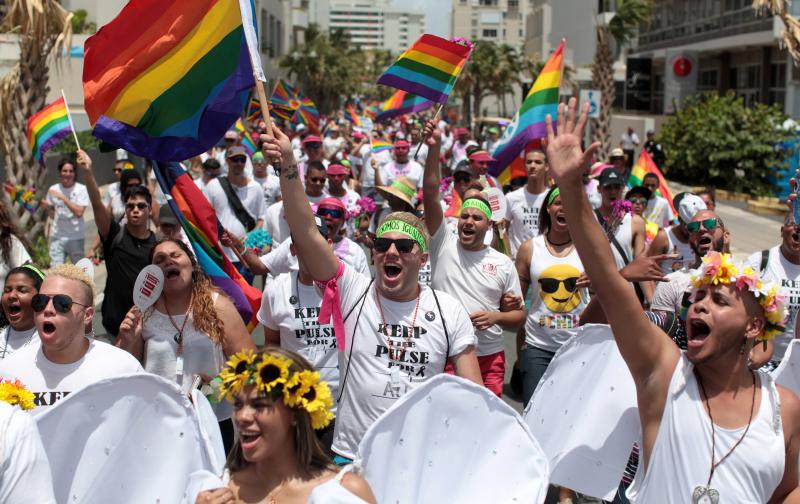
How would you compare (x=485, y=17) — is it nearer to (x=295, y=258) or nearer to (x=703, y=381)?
(x=295, y=258)

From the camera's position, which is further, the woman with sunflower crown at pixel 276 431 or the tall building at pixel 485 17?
the tall building at pixel 485 17

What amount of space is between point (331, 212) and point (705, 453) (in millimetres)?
4126

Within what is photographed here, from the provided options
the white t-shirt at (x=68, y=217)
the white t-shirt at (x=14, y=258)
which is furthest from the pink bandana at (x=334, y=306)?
the white t-shirt at (x=68, y=217)

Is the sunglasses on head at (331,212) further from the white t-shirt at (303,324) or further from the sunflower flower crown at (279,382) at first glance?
the sunflower flower crown at (279,382)

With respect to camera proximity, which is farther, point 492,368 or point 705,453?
point 492,368

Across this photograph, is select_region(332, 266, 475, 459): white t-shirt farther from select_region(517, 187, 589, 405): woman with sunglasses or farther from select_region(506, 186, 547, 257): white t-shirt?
select_region(506, 186, 547, 257): white t-shirt

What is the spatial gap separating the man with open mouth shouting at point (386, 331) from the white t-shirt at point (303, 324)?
3.03ft

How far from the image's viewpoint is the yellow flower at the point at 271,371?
132 inches

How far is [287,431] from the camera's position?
3422mm

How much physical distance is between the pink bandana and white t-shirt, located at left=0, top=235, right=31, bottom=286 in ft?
8.25

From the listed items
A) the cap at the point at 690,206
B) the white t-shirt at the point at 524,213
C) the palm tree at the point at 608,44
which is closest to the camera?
the cap at the point at 690,206

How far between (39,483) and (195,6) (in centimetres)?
316

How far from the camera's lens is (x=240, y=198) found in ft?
35.6

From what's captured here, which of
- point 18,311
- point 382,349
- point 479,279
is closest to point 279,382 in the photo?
point 382,349
